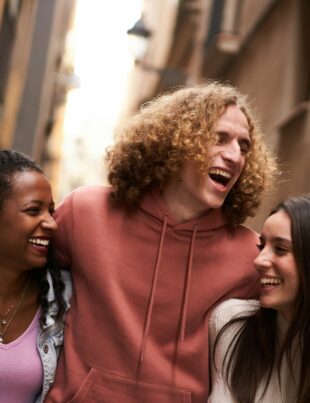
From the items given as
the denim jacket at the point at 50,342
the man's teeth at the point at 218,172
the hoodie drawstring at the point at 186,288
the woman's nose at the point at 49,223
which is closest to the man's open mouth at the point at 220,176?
the man's teeth at the point at 218,172

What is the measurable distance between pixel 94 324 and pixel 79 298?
148 millimetres

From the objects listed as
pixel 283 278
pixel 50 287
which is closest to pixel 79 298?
pixel 50 287

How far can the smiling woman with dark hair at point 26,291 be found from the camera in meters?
3.32

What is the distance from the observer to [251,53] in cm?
1133

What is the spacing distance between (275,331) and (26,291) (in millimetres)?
1111

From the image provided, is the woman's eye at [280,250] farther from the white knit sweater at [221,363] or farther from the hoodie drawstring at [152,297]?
the hoodie drawstring at [152,297]

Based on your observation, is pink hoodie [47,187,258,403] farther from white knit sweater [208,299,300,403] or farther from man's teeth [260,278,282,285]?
man's teeth [260,278,282,285]

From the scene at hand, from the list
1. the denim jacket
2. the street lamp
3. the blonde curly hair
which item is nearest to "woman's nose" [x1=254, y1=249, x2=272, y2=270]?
the blonde curly hair

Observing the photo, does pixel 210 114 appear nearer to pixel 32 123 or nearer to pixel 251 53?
pixel 32 123

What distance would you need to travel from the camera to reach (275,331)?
343cm

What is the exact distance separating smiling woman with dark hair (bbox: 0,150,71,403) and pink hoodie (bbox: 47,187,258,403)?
11 centimetres

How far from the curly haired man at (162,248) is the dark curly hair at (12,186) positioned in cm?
8

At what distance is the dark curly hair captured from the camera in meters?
3.48

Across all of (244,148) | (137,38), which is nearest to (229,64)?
(137,38)
